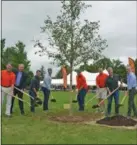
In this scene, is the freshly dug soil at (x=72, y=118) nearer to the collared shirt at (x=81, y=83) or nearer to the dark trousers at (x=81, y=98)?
the dark trousers at (x=81, y=98)

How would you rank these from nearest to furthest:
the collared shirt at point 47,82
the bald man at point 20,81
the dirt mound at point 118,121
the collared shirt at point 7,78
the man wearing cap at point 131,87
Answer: the dirt mound at point 118,121 < the collared shirt at point 7,78 < the man wearing cap at point 131,87 < the bald man at point 20,81 < the collared shirt at point 47,82

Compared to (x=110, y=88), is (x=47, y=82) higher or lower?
higher

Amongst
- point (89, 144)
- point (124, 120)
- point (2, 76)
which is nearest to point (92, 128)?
point (124, 120)

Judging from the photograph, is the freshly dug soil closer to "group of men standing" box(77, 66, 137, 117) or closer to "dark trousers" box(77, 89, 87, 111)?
"group of men standing" box(77, 66, 137, 117)

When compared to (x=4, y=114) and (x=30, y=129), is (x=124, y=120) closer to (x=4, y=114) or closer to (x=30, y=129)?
(x=30, y=129)

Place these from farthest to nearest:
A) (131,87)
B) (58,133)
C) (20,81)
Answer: (20,81) < (131,87) < (58,133)

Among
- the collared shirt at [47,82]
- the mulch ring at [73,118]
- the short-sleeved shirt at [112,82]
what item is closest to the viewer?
the mulch ring at [73,118]

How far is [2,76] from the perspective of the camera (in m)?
15.0

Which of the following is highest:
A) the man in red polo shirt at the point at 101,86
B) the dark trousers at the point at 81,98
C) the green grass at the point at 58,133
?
the man in red polo shirt at the point at 101,86

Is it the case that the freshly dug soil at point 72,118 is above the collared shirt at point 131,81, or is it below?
below

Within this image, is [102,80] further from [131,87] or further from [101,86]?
[131,87]

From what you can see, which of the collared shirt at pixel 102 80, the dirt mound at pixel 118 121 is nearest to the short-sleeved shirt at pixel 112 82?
the collared shirt at pixel 102 80

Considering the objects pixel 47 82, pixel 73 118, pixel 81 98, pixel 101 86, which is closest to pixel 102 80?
pixel 101 86

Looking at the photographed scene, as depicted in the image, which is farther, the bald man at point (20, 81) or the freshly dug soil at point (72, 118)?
the bald man at point (20, 81)
